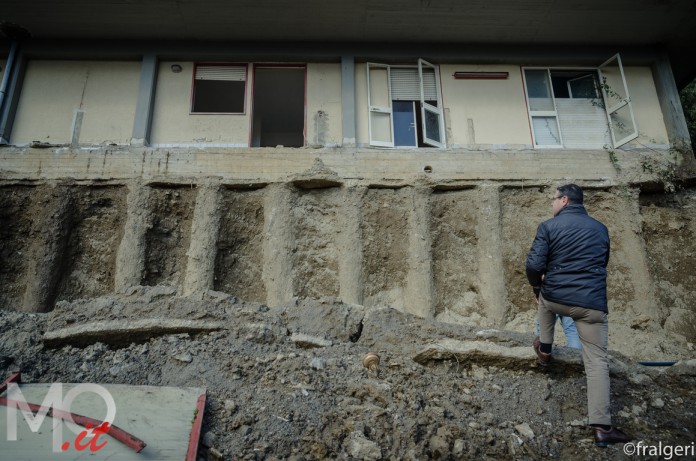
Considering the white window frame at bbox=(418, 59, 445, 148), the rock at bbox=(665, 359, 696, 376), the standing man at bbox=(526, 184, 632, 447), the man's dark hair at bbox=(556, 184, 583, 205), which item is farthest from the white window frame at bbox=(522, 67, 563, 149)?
the standing man at bbox=(526, 184, 632, 447)

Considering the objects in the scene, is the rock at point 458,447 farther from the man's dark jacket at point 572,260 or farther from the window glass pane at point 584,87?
the window glass pane at point 584,87

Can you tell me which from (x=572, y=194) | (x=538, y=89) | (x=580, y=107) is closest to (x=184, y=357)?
(x=572, y=194)

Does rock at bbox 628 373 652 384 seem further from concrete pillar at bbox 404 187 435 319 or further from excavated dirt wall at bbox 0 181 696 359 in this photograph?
concrete pillar at bbox 404 187 435 319

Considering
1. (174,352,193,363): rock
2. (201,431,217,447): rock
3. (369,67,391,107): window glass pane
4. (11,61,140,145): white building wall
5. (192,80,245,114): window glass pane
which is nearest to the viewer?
(201,431,217,447): rock

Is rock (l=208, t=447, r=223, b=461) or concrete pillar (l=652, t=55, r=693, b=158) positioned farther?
concrete pillar (l=652, t=55, r=693, b=158)

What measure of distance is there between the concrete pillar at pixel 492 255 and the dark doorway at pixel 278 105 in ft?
15.9

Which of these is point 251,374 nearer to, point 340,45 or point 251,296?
point 251,296

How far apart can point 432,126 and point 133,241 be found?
6169 millimetres

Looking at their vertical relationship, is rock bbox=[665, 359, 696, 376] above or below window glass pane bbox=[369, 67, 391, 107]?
below

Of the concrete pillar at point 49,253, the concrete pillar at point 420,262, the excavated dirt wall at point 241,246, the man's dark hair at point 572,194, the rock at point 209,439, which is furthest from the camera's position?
the excavated dirt wall at point 241,246

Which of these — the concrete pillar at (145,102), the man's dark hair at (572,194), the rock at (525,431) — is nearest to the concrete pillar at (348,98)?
the concrete pillar at (145,102)

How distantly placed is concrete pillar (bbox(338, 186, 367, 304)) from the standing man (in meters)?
4.15

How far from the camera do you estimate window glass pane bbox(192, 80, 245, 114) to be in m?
11.6

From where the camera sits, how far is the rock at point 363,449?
13.8 ft
